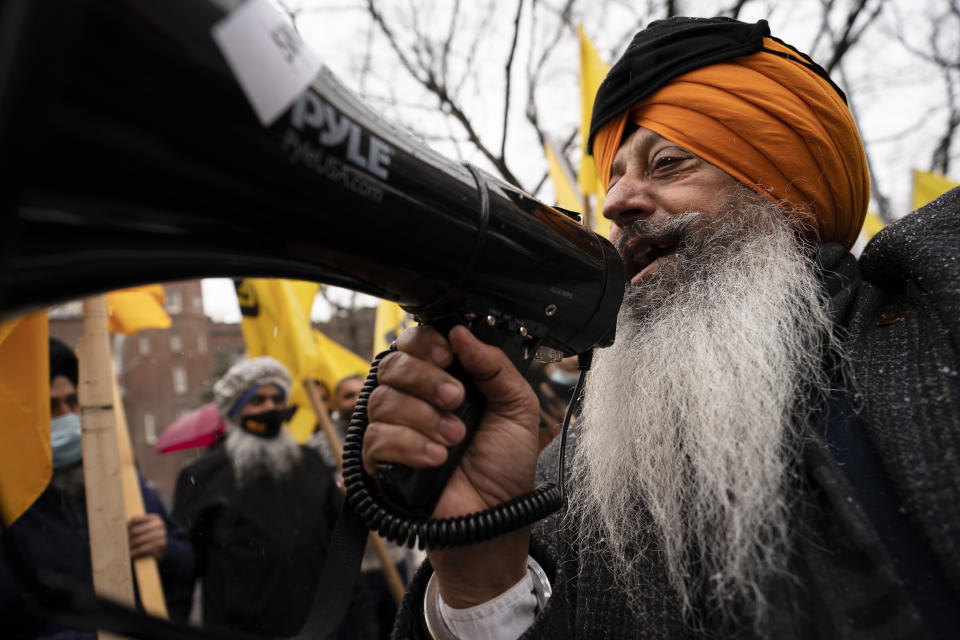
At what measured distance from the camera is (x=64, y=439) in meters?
2.88

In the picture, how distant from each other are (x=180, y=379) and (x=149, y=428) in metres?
3.86

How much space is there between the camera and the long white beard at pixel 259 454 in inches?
141

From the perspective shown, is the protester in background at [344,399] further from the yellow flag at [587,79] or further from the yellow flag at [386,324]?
the yellow flag at [587,79]

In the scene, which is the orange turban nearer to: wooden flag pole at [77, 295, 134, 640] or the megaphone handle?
the megaphone handle

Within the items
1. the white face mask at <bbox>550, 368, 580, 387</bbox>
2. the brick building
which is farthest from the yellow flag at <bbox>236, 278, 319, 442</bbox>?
the brick building

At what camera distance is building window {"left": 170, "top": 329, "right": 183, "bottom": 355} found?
965 inches

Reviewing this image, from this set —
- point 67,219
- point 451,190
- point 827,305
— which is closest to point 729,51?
point 827,305

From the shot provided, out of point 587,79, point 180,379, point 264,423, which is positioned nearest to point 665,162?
point 587,79

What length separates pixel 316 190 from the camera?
719mm

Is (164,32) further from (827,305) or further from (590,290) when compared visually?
(827,305)

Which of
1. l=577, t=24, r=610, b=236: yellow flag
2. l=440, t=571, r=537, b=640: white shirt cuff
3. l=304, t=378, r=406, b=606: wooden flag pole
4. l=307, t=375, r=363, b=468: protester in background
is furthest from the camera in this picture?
l=307, t=375, r=363, b=468: protester in background

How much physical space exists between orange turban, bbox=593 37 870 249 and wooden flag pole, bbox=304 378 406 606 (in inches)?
105

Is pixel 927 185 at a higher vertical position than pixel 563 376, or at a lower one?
higher

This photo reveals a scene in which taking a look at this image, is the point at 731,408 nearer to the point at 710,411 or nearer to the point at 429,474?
the point at 710,411
